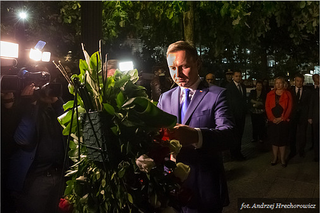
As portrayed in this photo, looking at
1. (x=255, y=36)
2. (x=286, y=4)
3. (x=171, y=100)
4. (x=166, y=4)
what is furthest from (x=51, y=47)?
(x=171, y=100)

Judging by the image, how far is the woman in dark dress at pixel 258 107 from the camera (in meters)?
9.58

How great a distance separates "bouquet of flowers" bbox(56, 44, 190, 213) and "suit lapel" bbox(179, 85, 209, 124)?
0.56 meters

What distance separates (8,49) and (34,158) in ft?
3.76

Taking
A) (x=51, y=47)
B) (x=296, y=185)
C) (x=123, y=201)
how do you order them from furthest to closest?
(x=51, y=47), (x=296, y=185), (x=123, y=201)

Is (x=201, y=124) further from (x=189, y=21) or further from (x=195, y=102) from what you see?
(x=189, y=21)

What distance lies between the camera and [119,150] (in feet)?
4.91

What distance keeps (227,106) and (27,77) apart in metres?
1.95

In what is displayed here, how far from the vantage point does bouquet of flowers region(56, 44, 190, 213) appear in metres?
1.46

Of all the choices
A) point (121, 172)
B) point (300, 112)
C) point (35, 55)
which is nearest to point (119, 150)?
point (121, 172)

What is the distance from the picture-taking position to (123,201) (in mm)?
1452

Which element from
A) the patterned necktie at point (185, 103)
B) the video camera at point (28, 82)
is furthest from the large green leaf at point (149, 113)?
the video camera at point (28, 82)

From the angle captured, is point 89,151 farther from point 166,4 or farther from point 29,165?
point 166,4

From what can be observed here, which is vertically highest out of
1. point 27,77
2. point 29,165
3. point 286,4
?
point 286,4

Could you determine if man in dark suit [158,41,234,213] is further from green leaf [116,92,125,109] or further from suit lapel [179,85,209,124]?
green leaf [116,92,125,109]
